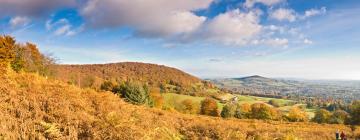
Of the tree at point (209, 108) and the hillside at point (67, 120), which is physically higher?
the hillside at point (67, 120)

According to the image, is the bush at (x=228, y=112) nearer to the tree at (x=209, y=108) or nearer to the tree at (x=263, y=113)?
the tree at (x=209, y=108)

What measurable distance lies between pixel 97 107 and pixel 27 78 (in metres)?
5.06

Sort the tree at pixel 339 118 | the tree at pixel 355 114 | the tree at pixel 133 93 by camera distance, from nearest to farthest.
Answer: the tree at pixel 133 93 < the tree at pixel 355 114 < the tree at pixel 339 118

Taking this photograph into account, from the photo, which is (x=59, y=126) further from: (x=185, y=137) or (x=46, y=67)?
(x=46, y=67)

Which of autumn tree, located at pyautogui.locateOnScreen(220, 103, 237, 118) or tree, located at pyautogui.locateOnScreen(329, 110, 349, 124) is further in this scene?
tree, located at pyautogui.locateOnScreen(329, 110, 349, 124)

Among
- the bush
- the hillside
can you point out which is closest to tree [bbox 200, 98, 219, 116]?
the bush

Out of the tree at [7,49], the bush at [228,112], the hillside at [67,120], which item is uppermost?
the tree at [7,49]

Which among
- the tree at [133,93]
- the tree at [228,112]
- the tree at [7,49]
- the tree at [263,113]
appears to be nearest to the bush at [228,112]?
the tree at [228,112]

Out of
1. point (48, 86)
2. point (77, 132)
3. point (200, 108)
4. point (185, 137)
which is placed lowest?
point (200, 108)

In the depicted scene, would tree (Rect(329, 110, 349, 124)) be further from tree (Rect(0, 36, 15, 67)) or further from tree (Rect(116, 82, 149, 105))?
tree (Rect(0, 36, 15, 67))

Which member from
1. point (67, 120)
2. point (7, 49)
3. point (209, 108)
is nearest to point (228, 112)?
point (209, 108)

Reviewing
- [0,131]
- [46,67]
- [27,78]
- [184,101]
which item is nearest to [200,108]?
[184,101]

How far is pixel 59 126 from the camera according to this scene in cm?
722

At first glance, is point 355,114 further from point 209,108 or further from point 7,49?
point 7,49
